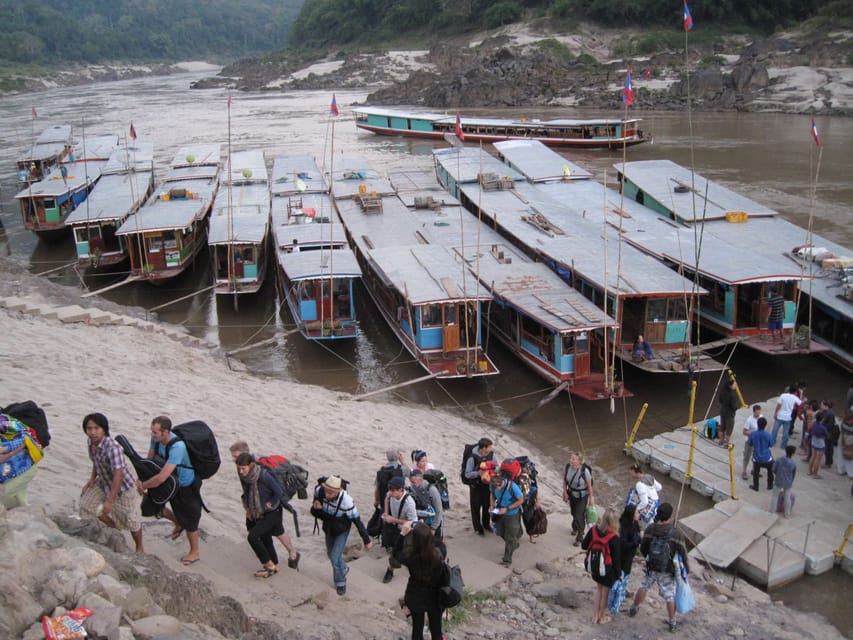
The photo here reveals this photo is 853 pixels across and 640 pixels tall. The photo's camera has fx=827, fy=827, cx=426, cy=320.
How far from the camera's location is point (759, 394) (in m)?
16.8

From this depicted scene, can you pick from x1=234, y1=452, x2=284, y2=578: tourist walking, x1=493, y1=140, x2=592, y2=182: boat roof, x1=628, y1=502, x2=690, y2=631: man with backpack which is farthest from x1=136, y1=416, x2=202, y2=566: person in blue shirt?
x1=493, y1=140, x2=592, y2=182: boat roof

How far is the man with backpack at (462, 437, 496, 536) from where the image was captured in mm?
8984

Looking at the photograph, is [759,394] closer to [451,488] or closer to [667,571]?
[451,488]

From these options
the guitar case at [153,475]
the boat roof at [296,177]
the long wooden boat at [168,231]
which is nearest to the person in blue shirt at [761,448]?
the guitar case at [153,475]

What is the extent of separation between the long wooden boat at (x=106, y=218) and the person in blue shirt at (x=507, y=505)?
18193mm

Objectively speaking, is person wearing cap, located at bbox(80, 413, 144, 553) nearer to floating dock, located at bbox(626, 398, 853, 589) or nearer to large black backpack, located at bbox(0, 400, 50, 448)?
large black backpack, located at bbox(0, 400, 50, 448)

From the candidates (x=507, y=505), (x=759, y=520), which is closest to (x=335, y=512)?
(x=507, y=505)

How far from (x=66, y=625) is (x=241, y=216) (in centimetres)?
1992

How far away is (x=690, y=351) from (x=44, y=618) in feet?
45.0

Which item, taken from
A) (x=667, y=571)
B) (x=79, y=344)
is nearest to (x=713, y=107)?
(x=79, y=344)

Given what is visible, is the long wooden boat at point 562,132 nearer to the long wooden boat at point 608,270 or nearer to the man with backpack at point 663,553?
the long wooden boat at point 608,270

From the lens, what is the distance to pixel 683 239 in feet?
68.8

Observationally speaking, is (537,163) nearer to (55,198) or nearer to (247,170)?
(247,170)

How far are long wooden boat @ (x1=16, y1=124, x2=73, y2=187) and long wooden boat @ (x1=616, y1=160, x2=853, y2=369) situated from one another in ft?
82.1
